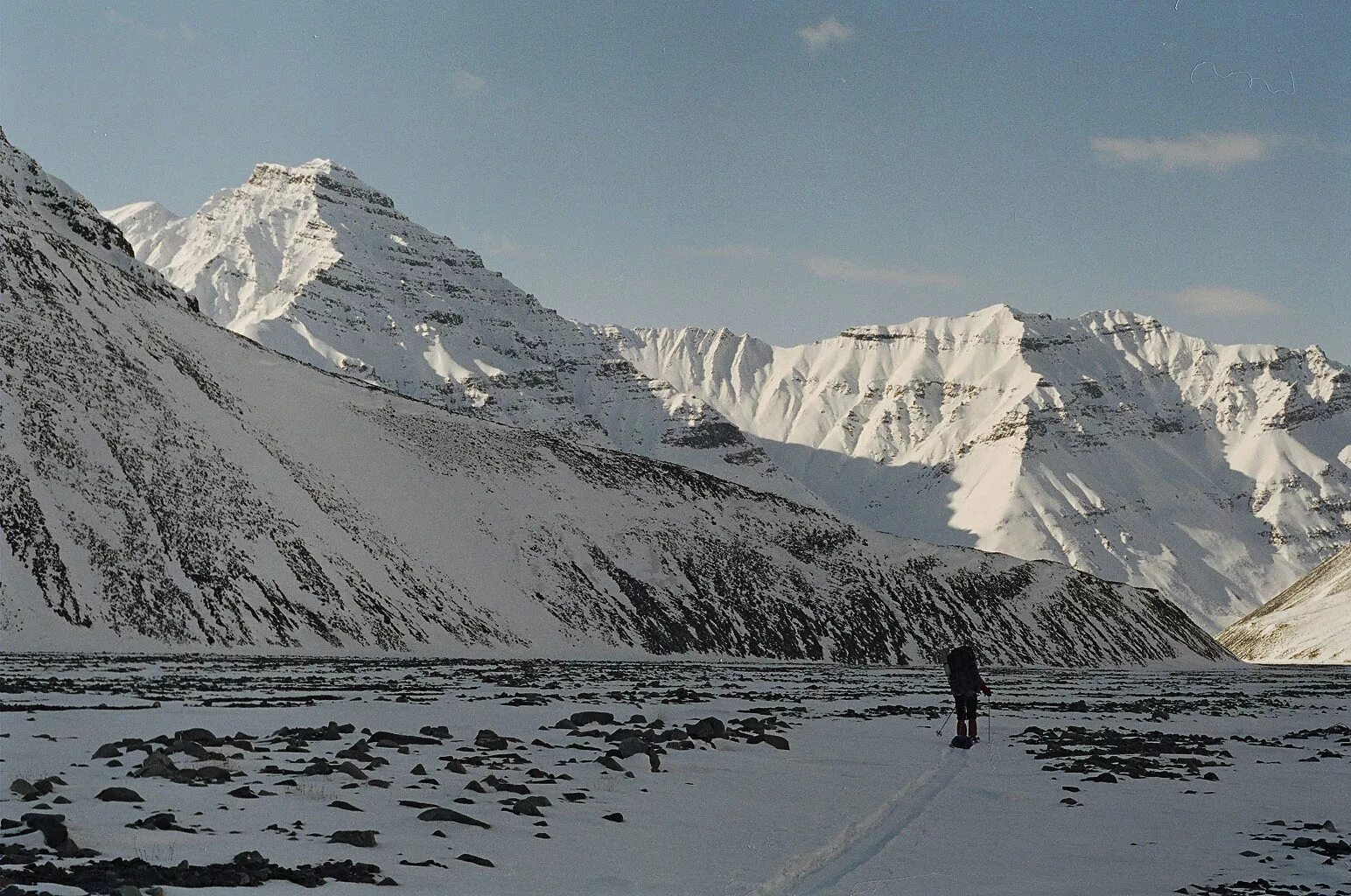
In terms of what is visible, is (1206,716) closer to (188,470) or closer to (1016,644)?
(188,470)

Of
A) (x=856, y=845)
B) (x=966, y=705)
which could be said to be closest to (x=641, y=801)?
(x=856, y=845)

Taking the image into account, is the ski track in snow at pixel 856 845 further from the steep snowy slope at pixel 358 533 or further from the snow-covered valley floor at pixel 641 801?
the steep snowy slope at pixel 358 533

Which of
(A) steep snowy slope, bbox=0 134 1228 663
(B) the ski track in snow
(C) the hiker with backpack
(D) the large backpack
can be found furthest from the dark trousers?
(A) steep snowy slope, bbox=0 134 1228 663

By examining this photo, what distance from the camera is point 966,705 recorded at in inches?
1265

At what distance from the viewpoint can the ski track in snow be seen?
47.7 feet

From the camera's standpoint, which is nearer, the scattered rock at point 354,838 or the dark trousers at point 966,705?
the scattered rock at point 354,838

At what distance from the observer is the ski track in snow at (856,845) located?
573 inches

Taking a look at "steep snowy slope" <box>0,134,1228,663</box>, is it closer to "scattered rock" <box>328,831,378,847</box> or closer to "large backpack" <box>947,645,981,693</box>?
"large backpack" <box>947,645,981,693</box>

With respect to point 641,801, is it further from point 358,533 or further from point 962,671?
point 358,533

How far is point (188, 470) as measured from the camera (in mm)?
88688

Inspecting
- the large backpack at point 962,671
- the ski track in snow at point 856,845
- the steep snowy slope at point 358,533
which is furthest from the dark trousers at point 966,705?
the steep snowy slope at point 358,533

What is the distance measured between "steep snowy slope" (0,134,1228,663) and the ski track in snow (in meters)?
53.0

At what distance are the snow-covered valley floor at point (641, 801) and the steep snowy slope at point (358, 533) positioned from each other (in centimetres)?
4134

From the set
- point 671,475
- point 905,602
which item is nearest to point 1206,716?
point 905,602
